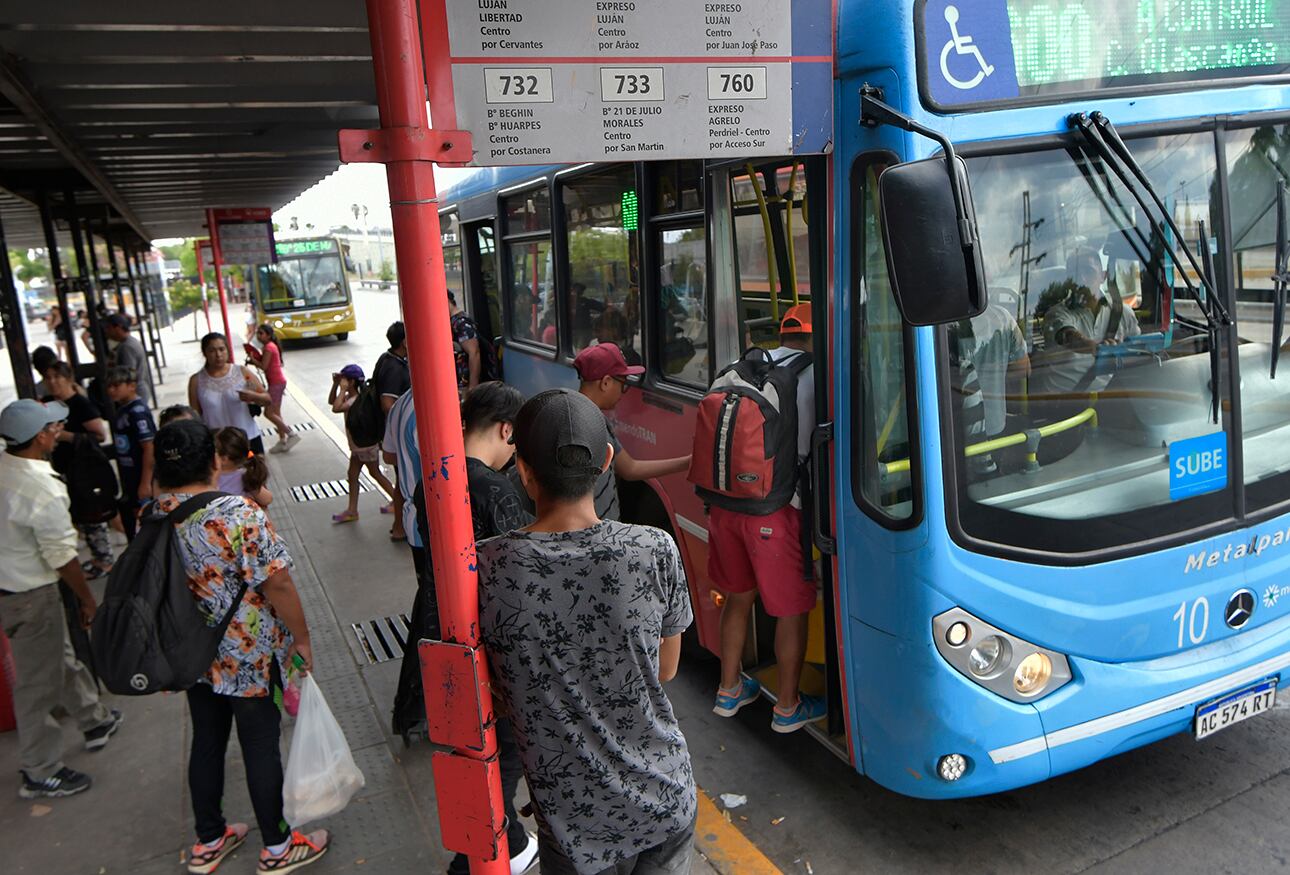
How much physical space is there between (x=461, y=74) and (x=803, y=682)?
2746 millimetres

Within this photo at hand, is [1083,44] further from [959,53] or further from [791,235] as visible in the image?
[791,235]

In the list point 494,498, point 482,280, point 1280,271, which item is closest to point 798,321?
point 494,498

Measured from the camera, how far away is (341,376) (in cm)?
762

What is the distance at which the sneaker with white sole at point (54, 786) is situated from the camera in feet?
13.2

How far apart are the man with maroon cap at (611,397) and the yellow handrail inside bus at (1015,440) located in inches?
47.5

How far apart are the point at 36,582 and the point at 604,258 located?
300cm

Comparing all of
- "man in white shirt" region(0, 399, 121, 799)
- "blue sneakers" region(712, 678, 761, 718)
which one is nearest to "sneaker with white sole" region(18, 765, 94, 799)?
"man in white shirt" region(0, 399, 121, 799)

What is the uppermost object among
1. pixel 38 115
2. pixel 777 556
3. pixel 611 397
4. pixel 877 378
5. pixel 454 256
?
pixel 38 115

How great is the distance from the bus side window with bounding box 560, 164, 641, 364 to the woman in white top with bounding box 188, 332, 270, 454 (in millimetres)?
2761

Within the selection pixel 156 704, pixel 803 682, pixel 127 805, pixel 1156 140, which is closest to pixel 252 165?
pixel 156 704

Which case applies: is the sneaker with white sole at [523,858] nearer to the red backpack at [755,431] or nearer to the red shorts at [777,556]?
the red shorts at [777,556]

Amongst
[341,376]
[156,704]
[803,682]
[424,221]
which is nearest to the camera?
[424,221]

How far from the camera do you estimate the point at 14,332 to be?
244 inches

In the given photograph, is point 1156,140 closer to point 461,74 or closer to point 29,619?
point 461,74
